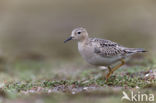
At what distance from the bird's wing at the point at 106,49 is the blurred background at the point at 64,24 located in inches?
369

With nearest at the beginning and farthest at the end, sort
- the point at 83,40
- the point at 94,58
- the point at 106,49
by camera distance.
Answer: the point at 94,58 → the point at 106,49 → the point at 83,40

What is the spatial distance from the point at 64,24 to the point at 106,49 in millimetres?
18425

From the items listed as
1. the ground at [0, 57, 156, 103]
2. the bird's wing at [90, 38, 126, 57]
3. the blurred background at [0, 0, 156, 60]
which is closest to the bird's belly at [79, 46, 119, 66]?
the bird's wing at [90, 38, 126, 57]

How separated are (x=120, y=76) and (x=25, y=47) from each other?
12.9 metres

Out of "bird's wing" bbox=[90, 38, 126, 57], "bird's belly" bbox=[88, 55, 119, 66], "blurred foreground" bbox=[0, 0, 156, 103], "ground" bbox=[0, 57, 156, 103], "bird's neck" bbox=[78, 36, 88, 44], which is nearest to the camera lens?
"ground" bbox=[0, 57, 156, 103]

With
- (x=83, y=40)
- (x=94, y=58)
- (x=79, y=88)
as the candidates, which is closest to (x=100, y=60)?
(x=94, y=58)

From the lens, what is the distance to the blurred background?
22.5 metres

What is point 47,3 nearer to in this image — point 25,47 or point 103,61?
point 25,47

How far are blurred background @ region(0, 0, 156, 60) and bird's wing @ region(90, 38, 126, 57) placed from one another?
9365 mm

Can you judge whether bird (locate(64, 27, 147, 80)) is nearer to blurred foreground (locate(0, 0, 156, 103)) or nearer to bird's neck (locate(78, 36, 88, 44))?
bird's neck (locate(78, 36, 88, 44))

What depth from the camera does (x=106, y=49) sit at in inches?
428

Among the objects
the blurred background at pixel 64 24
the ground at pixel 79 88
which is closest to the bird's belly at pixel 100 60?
the ground at pixel 79 88

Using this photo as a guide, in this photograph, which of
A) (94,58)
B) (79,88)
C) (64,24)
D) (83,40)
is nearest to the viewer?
(79,88)

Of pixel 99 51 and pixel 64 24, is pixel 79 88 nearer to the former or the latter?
pixel 99 51
